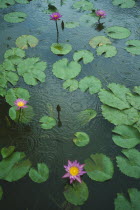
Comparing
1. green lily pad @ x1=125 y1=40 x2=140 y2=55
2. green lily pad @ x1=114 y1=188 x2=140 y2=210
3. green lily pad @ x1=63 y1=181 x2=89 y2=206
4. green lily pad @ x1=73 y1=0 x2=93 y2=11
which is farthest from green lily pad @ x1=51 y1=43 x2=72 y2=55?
green lily pad @ x1=114 y1=188 x2=140 y2=210

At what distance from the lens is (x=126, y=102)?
202 centimetres

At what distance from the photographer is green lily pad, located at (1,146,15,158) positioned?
163cm

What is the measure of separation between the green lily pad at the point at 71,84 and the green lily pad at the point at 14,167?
2.94 ft

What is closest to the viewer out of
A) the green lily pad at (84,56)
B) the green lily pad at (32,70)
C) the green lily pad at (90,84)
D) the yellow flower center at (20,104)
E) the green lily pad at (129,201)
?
the green lily pad at (129,201)

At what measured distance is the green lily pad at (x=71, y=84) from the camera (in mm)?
2172

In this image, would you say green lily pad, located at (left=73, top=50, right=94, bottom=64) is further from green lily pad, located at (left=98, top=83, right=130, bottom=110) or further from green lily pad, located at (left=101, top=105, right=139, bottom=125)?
green lily pad, located at (left=101, top=105, right=139, bottom=125)

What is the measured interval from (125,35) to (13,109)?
2.01m

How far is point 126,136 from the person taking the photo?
1766 mm

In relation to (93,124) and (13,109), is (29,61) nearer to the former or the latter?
(13,109)

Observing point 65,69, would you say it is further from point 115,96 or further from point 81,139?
point 81,139

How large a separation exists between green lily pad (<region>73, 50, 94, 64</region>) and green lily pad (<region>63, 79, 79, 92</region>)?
0.41 metres

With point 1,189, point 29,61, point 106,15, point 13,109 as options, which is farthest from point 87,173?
point 106,15

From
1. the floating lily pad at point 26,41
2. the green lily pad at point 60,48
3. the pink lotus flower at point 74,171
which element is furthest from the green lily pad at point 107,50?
the pink lotus flower at point 74,171

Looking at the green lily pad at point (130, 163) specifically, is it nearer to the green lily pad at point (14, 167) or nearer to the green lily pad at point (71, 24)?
the green lily pad at point (14, 167)
